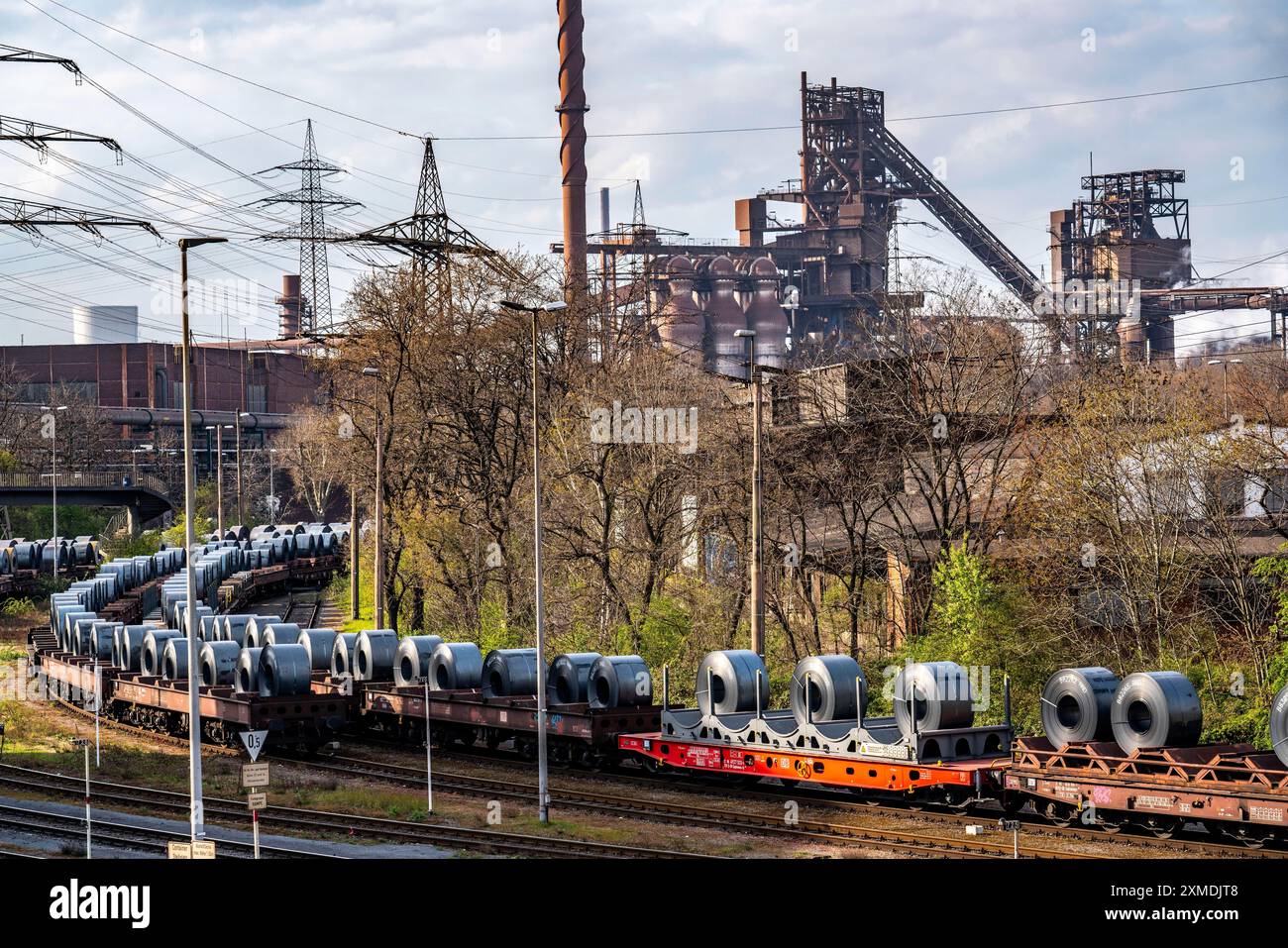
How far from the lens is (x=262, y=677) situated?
106ft

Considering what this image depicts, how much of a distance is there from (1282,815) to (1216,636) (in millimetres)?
17467

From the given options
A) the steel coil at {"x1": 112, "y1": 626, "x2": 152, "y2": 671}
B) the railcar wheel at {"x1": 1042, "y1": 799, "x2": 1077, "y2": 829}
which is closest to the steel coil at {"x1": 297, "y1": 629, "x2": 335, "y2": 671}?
the steel coil at {"x1": 112, "y1": 626, "x2": 152, "y2": 671}

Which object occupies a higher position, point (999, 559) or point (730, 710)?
point (999, 559)

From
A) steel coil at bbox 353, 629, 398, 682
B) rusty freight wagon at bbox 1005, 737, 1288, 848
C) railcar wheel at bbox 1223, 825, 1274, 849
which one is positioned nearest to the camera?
rusty freight wagon at bbox 1005, 737, 1288, 848

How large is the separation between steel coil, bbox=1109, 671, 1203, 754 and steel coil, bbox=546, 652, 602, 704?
12.2 m

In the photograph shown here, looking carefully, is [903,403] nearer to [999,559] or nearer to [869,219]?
[999,559]

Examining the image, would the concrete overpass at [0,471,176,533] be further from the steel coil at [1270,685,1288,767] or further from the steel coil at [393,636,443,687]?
the steel coil at [1270,685,1288,767]

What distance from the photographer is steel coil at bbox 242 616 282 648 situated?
3584 centimetres

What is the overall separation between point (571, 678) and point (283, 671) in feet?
21.9

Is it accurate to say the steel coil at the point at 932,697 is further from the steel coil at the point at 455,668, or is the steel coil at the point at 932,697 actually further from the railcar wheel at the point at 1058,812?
the steel coil at the point at 455,668

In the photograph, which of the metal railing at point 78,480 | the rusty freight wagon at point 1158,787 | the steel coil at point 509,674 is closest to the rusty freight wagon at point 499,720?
the steel coil at point 509,674

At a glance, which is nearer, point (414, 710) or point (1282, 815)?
point (1282, 815)

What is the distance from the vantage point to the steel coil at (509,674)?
31766mm

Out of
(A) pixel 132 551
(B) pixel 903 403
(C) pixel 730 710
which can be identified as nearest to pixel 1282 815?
(C) pixel 730 710
